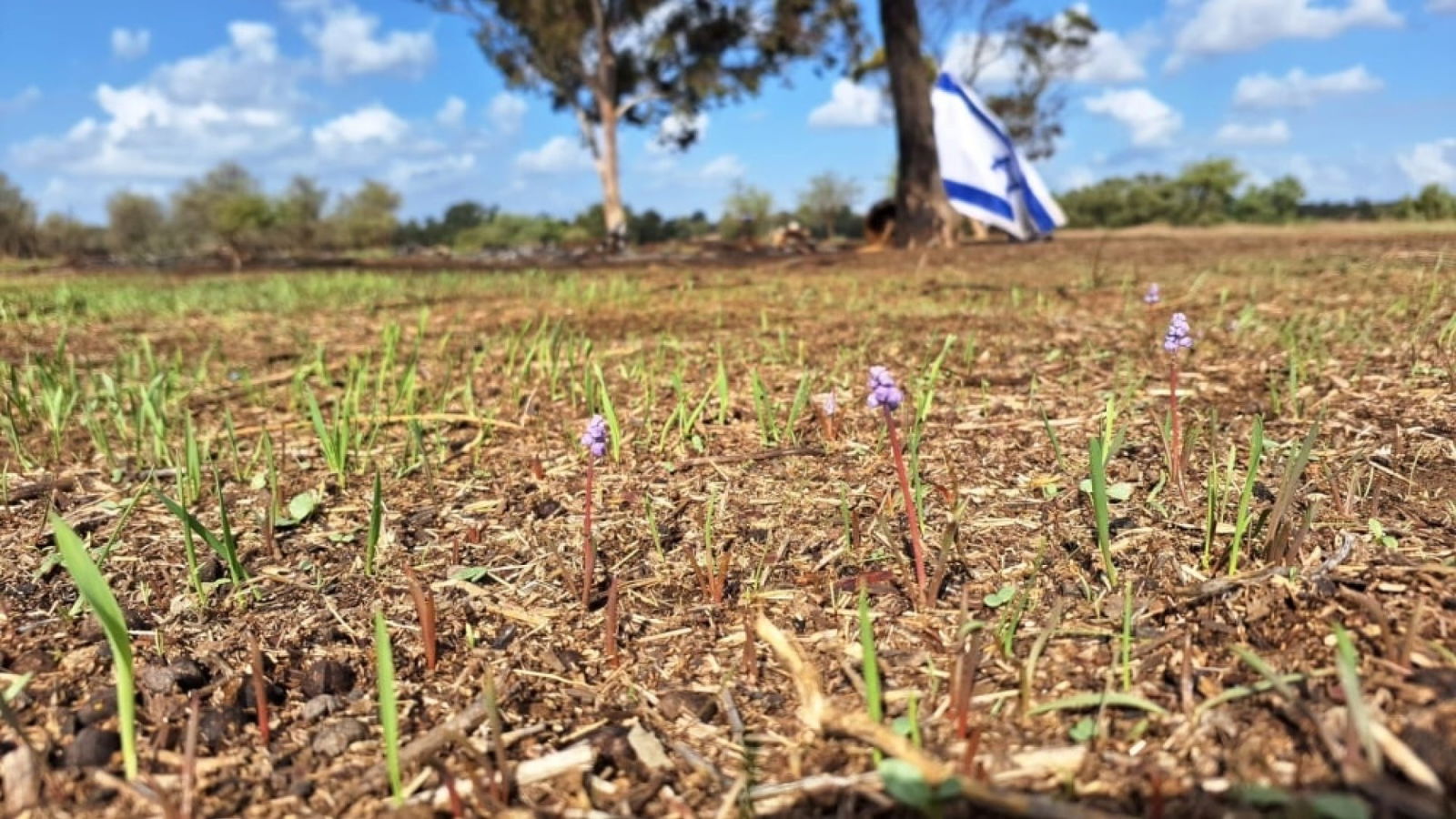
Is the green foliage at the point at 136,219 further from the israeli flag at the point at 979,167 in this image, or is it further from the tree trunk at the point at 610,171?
the israeli flag at the point at 979,167

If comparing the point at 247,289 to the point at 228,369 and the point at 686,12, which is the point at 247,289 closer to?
the point at 228,369

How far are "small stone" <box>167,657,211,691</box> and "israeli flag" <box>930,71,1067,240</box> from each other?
819 centimetres

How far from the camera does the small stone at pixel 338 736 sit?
3.99 feet

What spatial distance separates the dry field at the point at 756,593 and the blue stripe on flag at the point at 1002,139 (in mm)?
6053

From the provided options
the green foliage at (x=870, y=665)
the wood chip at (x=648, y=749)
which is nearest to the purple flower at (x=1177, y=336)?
the green foliage at (x=870, y=665)

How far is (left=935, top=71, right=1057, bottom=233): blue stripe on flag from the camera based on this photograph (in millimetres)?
8805

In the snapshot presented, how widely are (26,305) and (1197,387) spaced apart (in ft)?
20.9

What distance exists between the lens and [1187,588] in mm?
1430

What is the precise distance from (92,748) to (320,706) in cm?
27

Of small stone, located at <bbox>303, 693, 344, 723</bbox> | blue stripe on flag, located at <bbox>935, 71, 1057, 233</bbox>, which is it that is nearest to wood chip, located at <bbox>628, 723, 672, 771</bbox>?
small stone, located at <bbox>303, 693, 344, 723</bbox>

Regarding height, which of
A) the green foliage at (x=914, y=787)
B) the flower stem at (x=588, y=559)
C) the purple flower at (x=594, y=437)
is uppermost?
the purple flower at (x=594, y=437)

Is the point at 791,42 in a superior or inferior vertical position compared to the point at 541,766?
superior

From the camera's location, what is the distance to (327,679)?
1367 millimetres

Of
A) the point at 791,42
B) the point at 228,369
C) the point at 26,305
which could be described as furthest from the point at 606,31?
the point at 228,369
